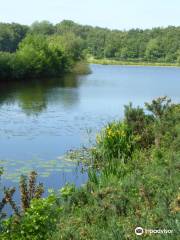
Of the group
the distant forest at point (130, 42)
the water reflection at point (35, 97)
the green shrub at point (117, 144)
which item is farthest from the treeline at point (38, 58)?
the green shrub at point (117, 144)

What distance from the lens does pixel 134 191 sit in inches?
358

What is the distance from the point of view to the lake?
1672 centimetres

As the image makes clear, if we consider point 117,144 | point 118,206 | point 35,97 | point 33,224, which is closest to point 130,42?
point 35,97

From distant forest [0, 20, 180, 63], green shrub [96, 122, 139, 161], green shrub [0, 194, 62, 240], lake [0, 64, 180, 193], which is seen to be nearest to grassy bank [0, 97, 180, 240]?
green shrub [0, 194, 62, 240]

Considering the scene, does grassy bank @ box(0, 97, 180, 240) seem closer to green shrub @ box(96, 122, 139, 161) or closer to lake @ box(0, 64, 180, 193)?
green shrub @ box(96, 122, 139, 161)

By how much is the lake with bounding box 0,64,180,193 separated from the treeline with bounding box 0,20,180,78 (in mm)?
12398

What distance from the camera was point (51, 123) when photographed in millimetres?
27656

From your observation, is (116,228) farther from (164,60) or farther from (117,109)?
(164,60)

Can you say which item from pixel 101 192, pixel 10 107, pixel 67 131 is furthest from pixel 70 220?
pixel 10 107

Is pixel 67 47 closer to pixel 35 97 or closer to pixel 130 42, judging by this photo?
pixel 35 97

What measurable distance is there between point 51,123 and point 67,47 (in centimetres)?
5981

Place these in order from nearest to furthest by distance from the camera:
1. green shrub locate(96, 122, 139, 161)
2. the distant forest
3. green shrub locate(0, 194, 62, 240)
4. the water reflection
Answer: green shrub locate(0, 194, 62, 240) < green shrub locate(96, 122, 139, 161) < the water reflection < the distant forest

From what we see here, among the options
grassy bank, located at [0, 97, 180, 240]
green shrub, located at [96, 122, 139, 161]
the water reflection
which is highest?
grassy bank, located at [0, 97, 180, 240]

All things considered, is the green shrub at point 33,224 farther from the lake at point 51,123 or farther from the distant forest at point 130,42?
the distant forest at point 130,42
